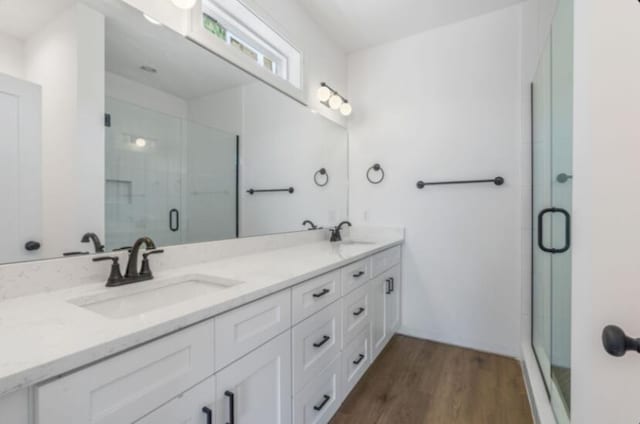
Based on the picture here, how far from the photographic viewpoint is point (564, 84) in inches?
51.1

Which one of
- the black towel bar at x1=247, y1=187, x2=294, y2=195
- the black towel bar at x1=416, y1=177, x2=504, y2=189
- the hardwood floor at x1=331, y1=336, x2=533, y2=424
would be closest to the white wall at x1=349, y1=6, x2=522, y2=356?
the black towel bar at x1=416, y1=177, x2=504, y2=189

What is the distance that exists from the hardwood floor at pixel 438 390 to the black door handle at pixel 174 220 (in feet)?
4.07

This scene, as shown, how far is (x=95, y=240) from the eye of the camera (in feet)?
3.59

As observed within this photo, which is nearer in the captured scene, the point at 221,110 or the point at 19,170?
the point at 19,170

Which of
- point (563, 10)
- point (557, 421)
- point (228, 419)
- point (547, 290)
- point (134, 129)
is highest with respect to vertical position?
point (563, 10)

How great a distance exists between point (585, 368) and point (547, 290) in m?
1.22

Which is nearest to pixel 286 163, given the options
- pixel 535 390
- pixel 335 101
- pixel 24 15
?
pixel 335 101

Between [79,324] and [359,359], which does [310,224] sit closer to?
[359,359]

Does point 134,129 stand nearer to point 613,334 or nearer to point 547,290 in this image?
point 613,334

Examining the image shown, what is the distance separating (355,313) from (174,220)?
108 cm

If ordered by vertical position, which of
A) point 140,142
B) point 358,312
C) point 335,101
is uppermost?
point 335,101

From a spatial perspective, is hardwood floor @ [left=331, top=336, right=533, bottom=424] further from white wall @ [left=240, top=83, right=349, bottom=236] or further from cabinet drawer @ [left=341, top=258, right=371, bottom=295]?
white wall @ [left=240, top=83, right=349, bottom=236]

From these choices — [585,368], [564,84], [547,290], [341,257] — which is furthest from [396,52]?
[585,368]

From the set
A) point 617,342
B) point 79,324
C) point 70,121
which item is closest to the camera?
point 617,342
